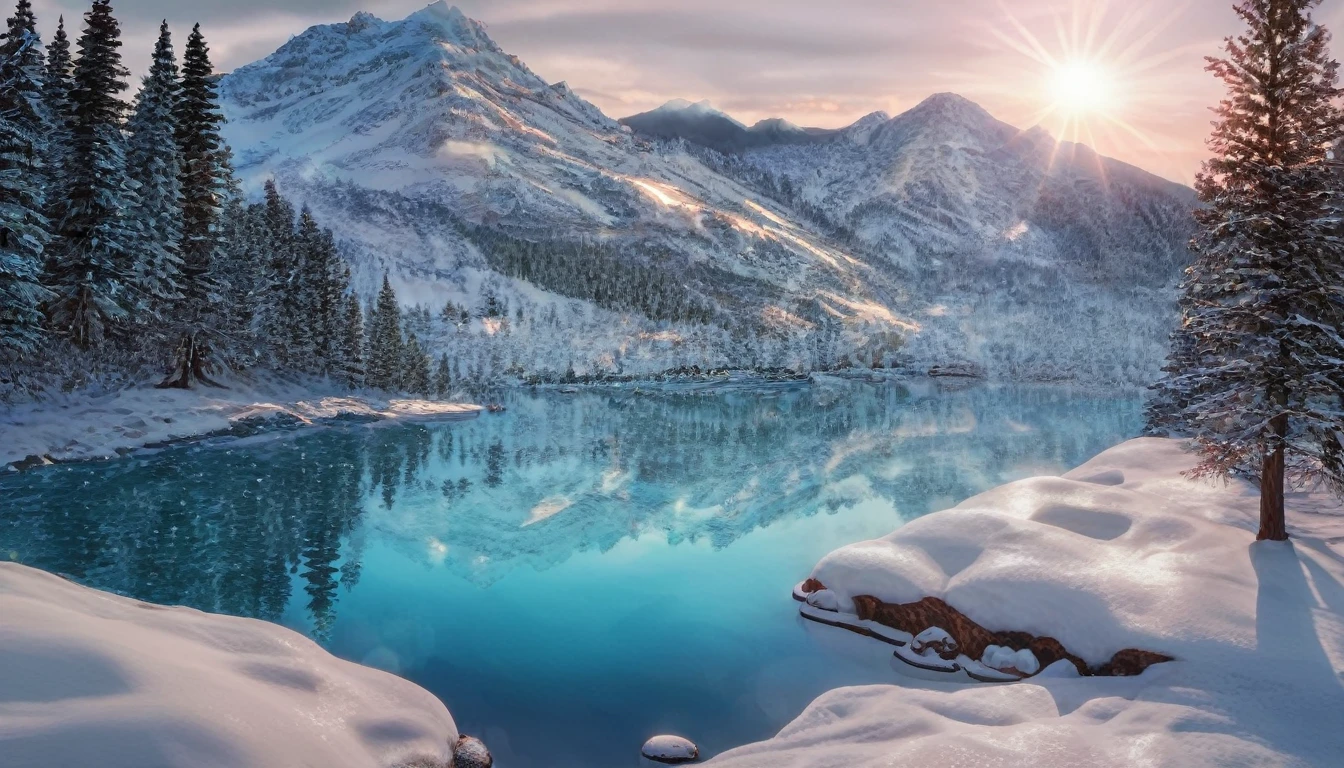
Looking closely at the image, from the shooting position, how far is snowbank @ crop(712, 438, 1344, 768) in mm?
10836

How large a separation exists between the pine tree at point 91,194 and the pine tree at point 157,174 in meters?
2.26

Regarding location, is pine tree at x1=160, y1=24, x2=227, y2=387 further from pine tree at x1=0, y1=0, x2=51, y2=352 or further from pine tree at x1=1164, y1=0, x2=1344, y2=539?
pine tree at x1=1164, y1=0, x2=1344, y2=539

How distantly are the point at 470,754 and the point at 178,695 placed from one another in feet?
16.7

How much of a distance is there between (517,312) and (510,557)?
16891 centimetres

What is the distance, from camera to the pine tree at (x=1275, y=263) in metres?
17.7

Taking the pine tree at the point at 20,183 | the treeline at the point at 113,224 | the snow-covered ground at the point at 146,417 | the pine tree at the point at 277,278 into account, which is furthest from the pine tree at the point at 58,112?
the pine tree at the point at 277,278

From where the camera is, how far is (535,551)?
28.9 metres

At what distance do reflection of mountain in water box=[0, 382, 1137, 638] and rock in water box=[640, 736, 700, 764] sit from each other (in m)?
10.4

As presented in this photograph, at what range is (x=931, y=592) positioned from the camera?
18141 millimetres

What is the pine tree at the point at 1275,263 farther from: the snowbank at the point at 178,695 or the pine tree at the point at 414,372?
the pine tree at the point at 414,372

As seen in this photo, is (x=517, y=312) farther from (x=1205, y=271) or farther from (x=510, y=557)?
(x=1205, y=271)

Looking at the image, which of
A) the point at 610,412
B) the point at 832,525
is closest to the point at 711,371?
the point at 610,412

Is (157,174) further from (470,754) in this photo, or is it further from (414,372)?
(470,754)

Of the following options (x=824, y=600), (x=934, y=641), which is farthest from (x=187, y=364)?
(x=934, y=641)
